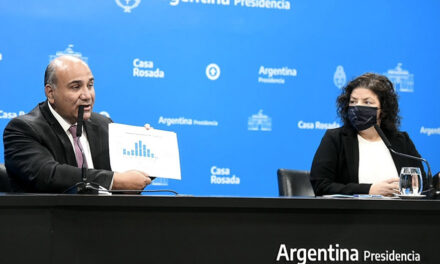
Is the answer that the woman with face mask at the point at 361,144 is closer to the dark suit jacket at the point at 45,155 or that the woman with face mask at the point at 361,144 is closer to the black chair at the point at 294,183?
the black chair at the point at 294,183

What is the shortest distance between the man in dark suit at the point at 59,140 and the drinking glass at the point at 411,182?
3.82 feet

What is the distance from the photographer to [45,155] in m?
2.87

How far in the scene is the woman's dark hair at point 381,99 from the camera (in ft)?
12.0

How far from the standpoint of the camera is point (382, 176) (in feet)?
11.5

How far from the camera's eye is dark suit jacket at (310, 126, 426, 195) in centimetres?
346

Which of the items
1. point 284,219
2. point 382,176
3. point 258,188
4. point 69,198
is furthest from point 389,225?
point 258,188

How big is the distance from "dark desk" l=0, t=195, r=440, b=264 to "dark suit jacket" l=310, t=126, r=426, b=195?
49.2 inches

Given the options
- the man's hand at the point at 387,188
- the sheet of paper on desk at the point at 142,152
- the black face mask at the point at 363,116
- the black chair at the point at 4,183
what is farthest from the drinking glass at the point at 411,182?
the black chair at the point at 4,183

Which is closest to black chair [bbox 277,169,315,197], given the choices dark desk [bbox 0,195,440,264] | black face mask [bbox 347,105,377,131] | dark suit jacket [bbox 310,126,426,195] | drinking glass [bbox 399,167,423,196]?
dark suit jacket [bbox 310,126,426,195]

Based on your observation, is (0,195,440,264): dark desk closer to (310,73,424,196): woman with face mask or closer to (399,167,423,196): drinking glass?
(399,167,423,196): drinking glass

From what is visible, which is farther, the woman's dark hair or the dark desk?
the woman's dark hair

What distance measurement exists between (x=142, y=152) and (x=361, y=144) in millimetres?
1552

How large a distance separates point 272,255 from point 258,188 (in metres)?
2.54

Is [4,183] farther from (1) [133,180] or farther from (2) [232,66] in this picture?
(2) [232,66]
